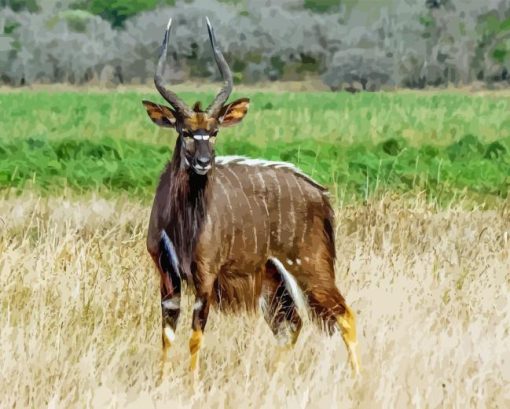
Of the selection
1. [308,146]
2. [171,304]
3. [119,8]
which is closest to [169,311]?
[171,304]

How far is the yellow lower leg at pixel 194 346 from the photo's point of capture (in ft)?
20.2

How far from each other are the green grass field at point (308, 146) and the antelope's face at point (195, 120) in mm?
5813

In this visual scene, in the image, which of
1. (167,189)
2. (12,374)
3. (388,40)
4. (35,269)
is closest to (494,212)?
(35,269)

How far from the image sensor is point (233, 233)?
21.4 ft

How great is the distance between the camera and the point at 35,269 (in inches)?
315

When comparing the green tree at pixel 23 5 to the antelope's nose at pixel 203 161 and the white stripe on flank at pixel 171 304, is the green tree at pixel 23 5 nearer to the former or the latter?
the white stripe on flank at pixel 171 304

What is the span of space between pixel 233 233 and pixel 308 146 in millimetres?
13063

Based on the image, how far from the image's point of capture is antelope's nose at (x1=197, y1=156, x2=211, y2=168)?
6.00 m

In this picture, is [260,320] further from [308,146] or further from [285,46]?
[285,46]

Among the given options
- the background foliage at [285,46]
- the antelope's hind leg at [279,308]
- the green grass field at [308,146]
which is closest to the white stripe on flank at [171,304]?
the antelope's hind leg at [279,308]

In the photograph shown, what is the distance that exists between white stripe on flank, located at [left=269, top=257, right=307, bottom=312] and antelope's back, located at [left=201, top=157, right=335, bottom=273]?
1.7 inches

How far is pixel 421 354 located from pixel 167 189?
4.99 ft

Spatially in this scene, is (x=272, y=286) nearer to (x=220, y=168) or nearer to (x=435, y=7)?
(x=220, y=168)

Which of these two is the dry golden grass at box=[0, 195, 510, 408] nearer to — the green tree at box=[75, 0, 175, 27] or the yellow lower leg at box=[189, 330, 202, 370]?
the yellow lower leg at box=[189, 330, 202, 370]
